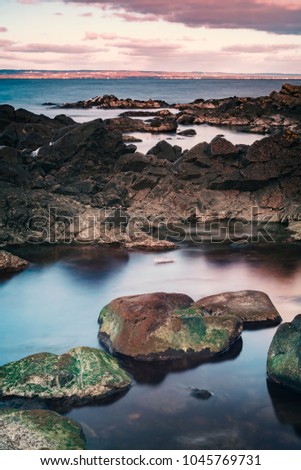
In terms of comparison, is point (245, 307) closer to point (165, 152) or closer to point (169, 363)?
point (169, 363)

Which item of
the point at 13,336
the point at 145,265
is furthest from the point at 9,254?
the point at 13,336

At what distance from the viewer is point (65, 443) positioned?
9.88m

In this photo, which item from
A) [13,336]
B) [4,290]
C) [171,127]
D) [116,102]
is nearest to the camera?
[13,336]

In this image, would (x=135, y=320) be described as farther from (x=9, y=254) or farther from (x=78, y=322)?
(x=9, y=254)

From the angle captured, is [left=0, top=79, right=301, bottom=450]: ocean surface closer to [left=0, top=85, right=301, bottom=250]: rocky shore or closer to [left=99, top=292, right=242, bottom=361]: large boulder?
[left=99, top=292, right=242, bottom=361]: large boulder

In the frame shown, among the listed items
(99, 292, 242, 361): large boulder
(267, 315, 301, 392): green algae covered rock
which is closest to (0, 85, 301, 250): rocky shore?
(99, 292, 242, 361): large boulder

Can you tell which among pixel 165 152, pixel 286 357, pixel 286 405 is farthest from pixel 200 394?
pixel 165 152

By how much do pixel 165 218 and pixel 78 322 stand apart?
9565 millimetres

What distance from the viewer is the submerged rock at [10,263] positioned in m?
18.9

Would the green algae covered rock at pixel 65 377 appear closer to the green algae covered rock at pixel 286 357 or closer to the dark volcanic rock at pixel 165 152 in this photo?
the green algae covered rock at pixel 286 357

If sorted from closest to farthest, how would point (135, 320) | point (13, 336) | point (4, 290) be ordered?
point (135, 320)
point (13, 336)
point (4, 290)

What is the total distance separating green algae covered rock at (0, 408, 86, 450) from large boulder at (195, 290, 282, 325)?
16.3ft

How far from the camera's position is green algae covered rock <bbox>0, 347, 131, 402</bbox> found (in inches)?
459

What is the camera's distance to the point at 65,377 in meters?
11.8
